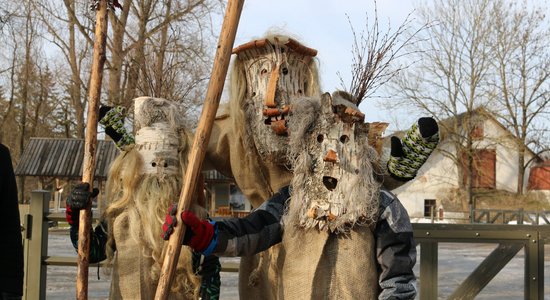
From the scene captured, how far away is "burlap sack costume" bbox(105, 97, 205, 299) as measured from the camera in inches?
115

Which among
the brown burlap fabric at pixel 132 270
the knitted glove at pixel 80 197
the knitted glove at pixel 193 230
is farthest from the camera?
the brown burlap fabric at pixel 132 270

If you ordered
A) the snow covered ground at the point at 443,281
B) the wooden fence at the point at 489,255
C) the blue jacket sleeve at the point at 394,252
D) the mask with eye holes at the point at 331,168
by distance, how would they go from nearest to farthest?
the blue jacket sleeve at the point at 394,252 < the mask with eye holes at the point at 331,168 < the wooden fence at the point at 489,255 < the snow covered ground at the point at 443,281

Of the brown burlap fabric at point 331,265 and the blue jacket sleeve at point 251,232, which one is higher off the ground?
the blue jacket sleeve at point 251,232

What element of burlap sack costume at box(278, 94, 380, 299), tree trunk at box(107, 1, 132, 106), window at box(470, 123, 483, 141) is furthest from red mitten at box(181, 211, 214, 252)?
window at box(470, 123, 483, 141)

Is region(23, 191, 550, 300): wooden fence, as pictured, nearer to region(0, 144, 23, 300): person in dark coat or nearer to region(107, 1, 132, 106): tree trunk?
region(107, 1, 132, 106): tree trunk

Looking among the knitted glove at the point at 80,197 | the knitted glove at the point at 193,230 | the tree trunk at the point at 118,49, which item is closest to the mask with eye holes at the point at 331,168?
the knitted glove at the point at 193,230

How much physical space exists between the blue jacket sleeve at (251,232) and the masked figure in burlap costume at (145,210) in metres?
0.45

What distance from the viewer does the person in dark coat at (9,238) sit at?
243 centimetres

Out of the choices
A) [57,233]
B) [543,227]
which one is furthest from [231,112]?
[57,233]

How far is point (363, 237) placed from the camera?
2523 mm

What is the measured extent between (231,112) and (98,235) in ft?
2.95

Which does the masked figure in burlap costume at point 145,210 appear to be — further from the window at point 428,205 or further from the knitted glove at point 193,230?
the window at point 428,205

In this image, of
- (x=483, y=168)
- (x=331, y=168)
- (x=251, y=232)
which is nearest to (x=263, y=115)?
(x=331, y=168)

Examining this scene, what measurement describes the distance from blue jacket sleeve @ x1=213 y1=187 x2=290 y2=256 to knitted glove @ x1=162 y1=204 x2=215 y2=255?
5cm
